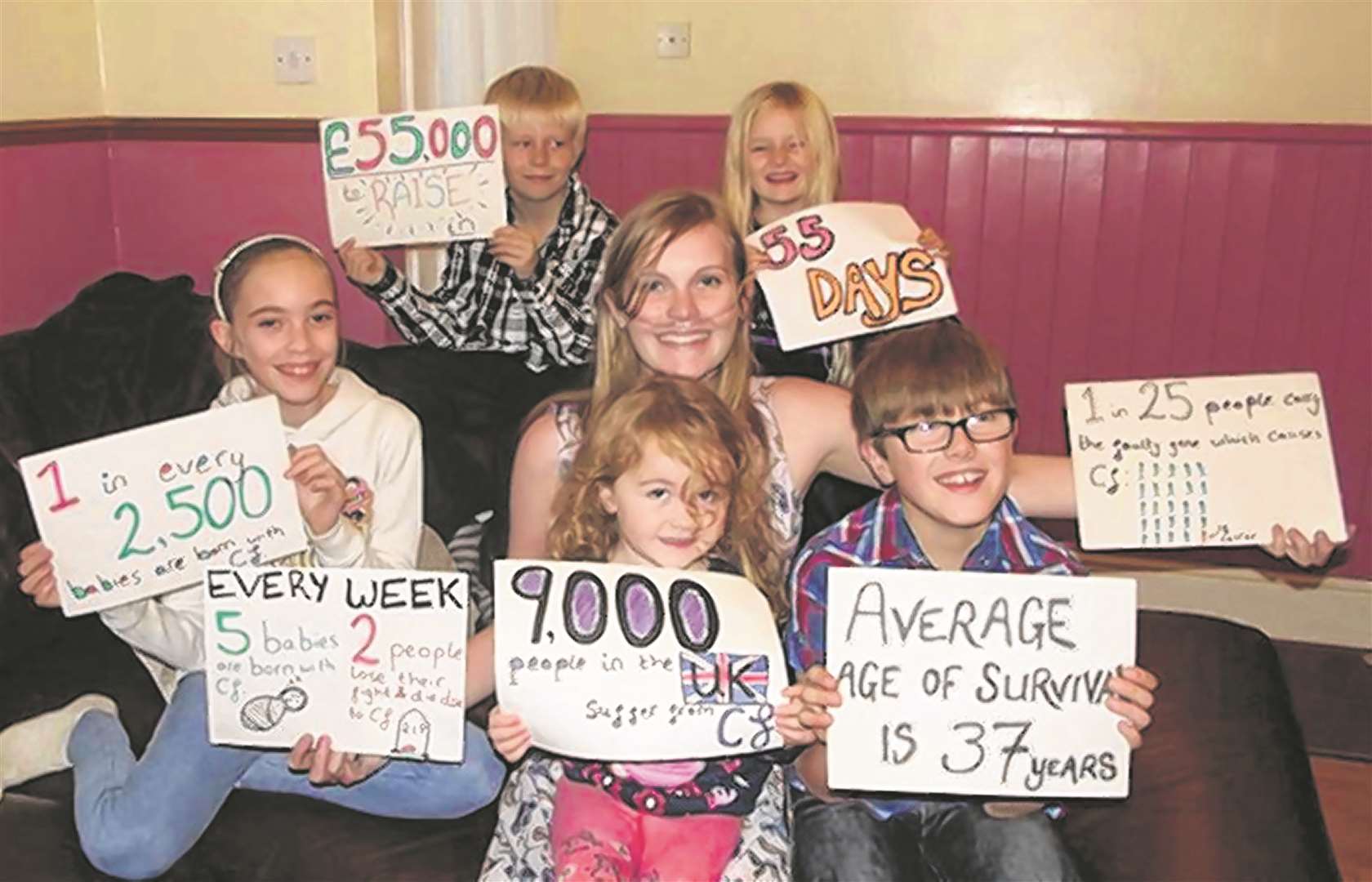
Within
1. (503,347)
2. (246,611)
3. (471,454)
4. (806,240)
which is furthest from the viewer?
(503,347)

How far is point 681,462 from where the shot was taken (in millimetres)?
1466

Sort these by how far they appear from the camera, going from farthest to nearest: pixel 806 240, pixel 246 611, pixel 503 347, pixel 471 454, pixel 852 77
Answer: pixel 852 77 < pixel 503 347 < pixel 471 454 < pixel 806 240 < pixel 246 611

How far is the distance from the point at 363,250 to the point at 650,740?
50.2 inches

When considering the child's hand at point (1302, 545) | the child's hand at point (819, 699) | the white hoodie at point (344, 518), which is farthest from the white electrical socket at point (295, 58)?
the child's hand at point (1302, 545)

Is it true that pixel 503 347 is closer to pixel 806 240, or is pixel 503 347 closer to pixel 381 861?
pixel 806 240

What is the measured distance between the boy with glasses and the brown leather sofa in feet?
0.55

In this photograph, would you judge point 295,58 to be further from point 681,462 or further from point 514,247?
point 681,462

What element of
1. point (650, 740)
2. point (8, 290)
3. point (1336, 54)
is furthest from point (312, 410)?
point (1336, 54)

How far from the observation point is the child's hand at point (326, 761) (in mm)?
1477

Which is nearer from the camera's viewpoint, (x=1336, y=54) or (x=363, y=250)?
(x=363, y=250)

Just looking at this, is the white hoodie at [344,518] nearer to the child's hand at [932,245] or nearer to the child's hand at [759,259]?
Result: the child's hand at [759,259]

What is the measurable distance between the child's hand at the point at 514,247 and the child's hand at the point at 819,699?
3.87ft

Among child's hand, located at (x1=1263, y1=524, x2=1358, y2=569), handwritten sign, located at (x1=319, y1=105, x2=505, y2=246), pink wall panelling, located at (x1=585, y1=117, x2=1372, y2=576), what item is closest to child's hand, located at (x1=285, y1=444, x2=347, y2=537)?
handwritten sign, located at (x1=319, y1=105, x2=505, y2=246)

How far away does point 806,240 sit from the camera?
80.2 inches
